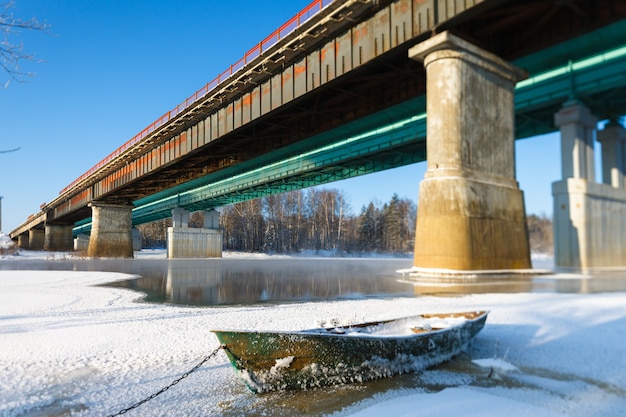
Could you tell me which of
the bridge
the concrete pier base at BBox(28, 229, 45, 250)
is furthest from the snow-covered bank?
the concrete pier base at BBox(28, 229, 45, 250)

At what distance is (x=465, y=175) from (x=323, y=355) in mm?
14407

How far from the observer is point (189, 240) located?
66.6m

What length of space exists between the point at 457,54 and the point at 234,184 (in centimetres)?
4267

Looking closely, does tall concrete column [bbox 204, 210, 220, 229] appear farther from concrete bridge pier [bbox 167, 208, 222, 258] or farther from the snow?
the snow

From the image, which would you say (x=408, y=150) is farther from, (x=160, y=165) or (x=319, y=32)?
(x=160, y=165)

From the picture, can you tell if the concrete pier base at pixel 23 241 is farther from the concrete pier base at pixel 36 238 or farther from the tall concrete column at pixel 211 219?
the tall concrete column at pixel 211 219

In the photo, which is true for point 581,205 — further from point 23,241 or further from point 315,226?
point 23,241

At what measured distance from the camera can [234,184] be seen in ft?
188

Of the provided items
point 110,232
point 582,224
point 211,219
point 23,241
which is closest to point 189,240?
point 211,219

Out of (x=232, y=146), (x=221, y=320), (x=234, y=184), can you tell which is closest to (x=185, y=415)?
(x=221, y=320)

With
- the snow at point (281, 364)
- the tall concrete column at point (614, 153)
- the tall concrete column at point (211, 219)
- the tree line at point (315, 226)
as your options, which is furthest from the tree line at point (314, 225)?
the snow at point (281, 364)

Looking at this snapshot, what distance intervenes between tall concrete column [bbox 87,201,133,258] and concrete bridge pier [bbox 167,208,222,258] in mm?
6266

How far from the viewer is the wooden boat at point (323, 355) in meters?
4.90

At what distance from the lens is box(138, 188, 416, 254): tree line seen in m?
102
